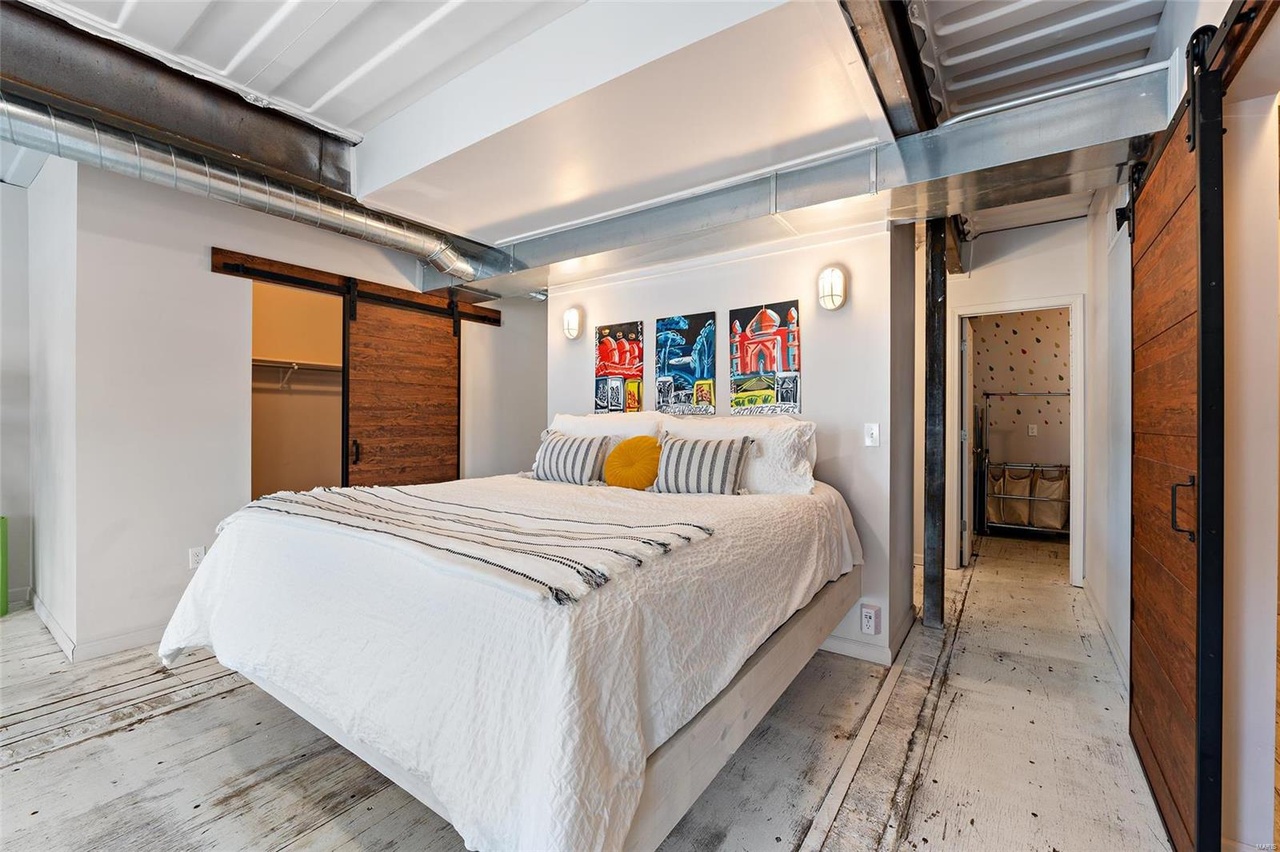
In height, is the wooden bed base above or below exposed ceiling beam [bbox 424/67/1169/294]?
below

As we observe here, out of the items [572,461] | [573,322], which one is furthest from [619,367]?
[572,461]

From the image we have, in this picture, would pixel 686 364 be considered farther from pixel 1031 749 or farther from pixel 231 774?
pixel 231 774

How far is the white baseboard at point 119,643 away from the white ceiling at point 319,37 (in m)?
2.81

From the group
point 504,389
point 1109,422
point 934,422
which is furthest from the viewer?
point 504,389

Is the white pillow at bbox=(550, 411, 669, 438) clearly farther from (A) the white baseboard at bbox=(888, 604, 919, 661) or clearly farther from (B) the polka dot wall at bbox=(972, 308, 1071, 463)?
(B) the polka dot wall at bbox=(972, 308, 1071, 463)

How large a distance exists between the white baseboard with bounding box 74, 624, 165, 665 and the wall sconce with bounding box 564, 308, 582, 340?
2977 mm

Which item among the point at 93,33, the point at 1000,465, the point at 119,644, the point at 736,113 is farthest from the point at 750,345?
the point at 1000,465

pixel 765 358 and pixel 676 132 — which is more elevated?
pixel 676 132

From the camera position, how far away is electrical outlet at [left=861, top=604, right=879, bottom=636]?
2830mm

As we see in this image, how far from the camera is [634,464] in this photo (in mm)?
2943

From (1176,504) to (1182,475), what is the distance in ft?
0.29

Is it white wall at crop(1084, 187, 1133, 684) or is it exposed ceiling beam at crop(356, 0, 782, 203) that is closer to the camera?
exposed ceiling beam at crop(356, 0, 782, 203)

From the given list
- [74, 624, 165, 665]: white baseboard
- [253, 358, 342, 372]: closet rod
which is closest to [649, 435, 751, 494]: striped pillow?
[74, 624, 165, 665]: white baseboard

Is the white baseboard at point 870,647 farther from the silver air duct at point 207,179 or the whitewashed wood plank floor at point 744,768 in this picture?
the silver air duct at point 207,179
